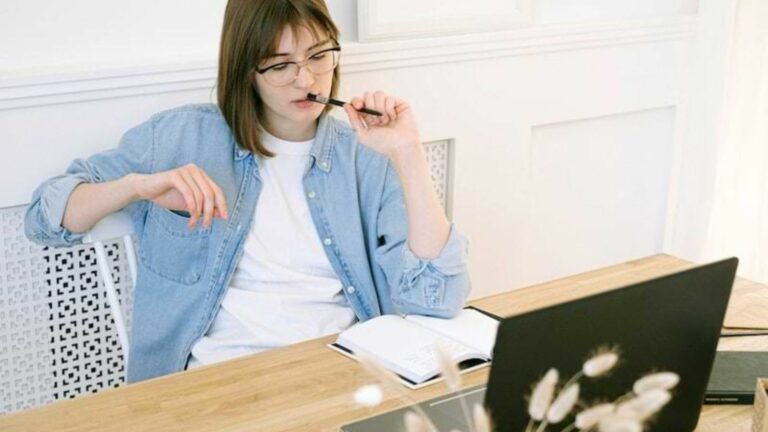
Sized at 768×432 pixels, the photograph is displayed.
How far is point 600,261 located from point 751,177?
448mm

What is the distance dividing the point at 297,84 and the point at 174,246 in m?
0.35

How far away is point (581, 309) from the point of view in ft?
3.62

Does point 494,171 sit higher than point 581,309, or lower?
lower

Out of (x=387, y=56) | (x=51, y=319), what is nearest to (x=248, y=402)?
(x=51, y=319)

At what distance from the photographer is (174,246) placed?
1912 millimetres

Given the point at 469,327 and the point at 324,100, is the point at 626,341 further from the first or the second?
Answer: the point at 324,100

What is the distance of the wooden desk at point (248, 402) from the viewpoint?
139 centimetres

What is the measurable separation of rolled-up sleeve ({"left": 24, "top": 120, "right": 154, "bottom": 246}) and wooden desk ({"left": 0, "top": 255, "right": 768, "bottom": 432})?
0.46 metres

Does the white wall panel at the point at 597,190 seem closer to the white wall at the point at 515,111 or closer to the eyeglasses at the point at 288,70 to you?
the white wall at the point at 515,111

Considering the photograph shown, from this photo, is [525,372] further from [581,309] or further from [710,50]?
[710,50]

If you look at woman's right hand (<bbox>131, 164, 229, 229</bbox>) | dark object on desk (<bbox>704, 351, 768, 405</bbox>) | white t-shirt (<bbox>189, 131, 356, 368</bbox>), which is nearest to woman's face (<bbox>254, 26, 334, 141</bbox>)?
white t-shirt (<bbox>189, 131, 356, 368</bbox>)

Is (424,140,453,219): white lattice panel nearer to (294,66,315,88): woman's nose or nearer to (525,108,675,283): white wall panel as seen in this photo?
(525,108,675,283): white wall panel

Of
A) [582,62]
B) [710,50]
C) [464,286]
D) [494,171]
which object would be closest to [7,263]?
[464,286]

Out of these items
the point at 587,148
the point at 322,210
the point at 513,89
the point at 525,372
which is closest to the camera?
the point at 525,372
